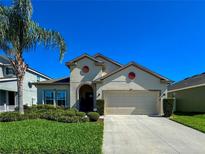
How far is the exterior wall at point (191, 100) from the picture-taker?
2363 centimetres

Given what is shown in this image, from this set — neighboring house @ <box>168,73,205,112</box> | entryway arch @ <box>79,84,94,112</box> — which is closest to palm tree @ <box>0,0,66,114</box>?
entryway arch @ <box>79,84,94,112</box>

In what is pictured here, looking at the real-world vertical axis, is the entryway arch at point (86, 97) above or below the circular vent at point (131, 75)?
below

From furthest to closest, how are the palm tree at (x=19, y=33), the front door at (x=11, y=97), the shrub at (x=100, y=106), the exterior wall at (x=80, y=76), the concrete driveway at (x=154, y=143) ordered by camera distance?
the front door at (x=11, y=97)
the exterior wall at (x=80, y=76)
the shrub at (x=100, y=106)
the palm tree at (x=19, y=33)
the concrete driveway at (x=154, y=143)

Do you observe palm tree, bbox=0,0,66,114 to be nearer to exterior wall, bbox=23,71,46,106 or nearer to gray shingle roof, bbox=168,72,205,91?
exterior wall, bbox=23,71,46,106

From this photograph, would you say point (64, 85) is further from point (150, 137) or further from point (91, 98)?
point (150, 137)

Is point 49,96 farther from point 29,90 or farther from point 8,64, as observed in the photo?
point 29,90

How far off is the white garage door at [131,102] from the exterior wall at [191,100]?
4.60 meters

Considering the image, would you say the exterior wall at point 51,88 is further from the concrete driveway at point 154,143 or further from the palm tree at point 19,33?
the concrete driveway at point 154,143

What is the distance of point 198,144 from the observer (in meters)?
9.63

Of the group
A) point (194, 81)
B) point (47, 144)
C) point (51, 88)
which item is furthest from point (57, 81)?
point (47, 144)

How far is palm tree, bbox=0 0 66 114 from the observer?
672 inches

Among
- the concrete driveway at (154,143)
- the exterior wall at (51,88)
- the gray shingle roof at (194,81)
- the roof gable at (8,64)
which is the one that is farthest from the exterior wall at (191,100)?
the roof gable at (8,64)

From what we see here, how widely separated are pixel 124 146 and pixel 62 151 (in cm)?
254

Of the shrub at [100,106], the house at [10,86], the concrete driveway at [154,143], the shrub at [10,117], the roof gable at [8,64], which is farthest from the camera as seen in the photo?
the roof gable at [8,64]
